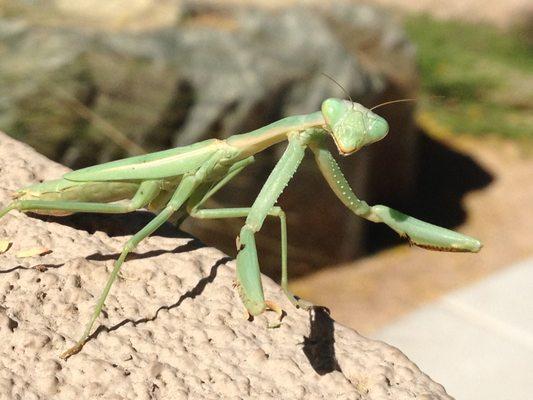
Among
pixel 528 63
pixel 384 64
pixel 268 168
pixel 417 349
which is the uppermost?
pixel 528 63

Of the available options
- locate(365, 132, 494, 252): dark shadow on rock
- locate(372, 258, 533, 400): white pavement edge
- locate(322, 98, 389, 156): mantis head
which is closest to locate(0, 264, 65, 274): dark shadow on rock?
locate(322, 98, 389, 156): mantis head

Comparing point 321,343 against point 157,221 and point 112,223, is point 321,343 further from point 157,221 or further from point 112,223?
point 112,223

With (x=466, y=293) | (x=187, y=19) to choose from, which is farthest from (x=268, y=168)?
(x=466, y=293)

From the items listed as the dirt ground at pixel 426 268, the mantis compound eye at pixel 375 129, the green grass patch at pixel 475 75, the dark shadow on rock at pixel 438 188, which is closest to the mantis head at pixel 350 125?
the mantis compound eye at pixel 375 129

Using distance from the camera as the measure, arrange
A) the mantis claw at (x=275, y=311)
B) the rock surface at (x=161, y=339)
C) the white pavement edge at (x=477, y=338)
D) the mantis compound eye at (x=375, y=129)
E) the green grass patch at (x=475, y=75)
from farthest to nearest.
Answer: the green grass patch at (x=475, y=75)
the white pavement edge at (x=477, y=338)
the mantis compound eye at (x=375, y=129)
the mantis claw at (x=275, y=311)
the rock surface at (x=161, y=339)

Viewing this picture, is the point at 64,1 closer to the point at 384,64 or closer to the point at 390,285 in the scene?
the point at 384,64

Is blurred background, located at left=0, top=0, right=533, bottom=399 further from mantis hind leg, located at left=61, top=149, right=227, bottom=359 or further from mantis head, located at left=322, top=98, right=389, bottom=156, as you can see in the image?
mantis head, located at left=322, top=98, right=389, bottom=156

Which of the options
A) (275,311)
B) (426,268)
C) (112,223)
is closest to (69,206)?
(112,223)

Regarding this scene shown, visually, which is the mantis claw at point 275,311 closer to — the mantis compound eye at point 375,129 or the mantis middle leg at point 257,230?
the mantis middle leg at point 257,230
